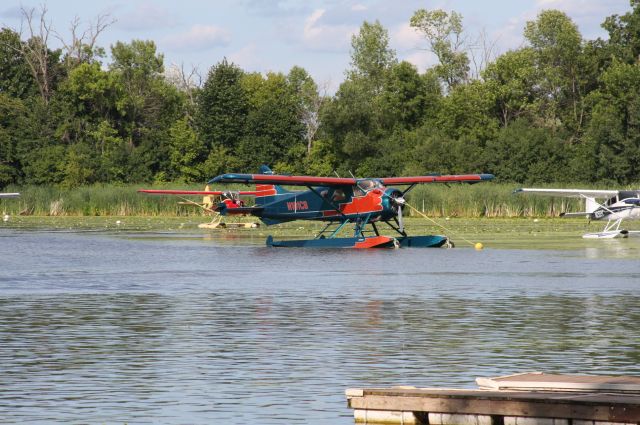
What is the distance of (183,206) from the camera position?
201 ft

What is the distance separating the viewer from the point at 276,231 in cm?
4647

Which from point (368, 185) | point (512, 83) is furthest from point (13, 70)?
point (368, 185)

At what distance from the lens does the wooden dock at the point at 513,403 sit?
8023 millimetres

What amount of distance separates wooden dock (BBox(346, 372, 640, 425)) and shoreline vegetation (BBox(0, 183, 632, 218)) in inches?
1749

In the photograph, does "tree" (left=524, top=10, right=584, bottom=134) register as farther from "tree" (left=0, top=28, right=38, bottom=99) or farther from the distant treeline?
"tree" (left=0, top=28, right=38, bottom=99)

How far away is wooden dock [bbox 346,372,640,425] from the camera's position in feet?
26.3

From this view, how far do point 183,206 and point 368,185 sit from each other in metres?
29.3

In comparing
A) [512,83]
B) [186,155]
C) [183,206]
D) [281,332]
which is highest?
[512,83]

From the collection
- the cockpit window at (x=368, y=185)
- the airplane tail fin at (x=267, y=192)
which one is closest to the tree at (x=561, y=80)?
the airplane tail fin at (x=267, y=192)

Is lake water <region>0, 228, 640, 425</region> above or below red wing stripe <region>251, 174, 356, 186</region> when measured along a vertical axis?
below

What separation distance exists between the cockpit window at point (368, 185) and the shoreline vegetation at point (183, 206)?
68.0 ft

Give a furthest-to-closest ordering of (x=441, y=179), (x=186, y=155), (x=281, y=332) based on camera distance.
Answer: (x=186, y=155) → (x=441, y=179) → (x=281, y=332)

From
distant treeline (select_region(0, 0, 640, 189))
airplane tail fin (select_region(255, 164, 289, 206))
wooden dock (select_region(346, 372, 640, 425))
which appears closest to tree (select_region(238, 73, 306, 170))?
distant treeline (select_region(0, 0, 640, 189))

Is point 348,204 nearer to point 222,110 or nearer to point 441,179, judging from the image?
point 441,179
